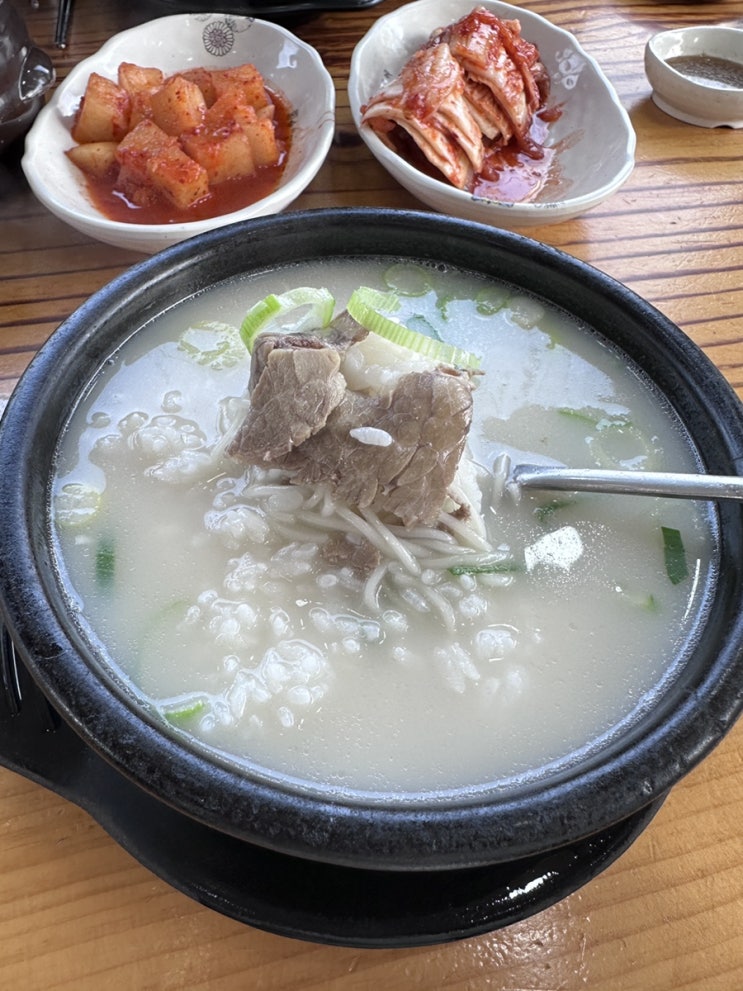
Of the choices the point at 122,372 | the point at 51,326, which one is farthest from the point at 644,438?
the point at 51,326

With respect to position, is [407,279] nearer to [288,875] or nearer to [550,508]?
[550,508]

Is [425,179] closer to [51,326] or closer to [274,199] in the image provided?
[274,199]

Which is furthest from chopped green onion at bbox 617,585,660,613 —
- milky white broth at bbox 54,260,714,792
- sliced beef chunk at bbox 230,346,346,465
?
sliced beef chunk at bbox 230,346,346,465

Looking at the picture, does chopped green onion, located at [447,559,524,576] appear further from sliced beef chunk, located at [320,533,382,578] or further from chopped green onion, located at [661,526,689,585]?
chopped green onion, located at [661,526,689,585]

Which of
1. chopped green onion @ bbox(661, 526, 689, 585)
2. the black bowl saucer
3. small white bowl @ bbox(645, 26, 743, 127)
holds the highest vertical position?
small white bowl @ bbox(645, 26, 743, 127)

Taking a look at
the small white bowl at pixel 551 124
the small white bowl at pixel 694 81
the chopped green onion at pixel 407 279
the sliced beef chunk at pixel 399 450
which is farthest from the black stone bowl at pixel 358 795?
the small white bowl at pixel 694 81

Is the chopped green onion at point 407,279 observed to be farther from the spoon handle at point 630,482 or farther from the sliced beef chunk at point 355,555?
the sliced beef chunk at point 355,555

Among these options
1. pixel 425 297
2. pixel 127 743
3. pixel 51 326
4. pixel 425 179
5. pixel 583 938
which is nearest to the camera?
pixel 127 743

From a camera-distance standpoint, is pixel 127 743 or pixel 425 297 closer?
pixel 127 743
